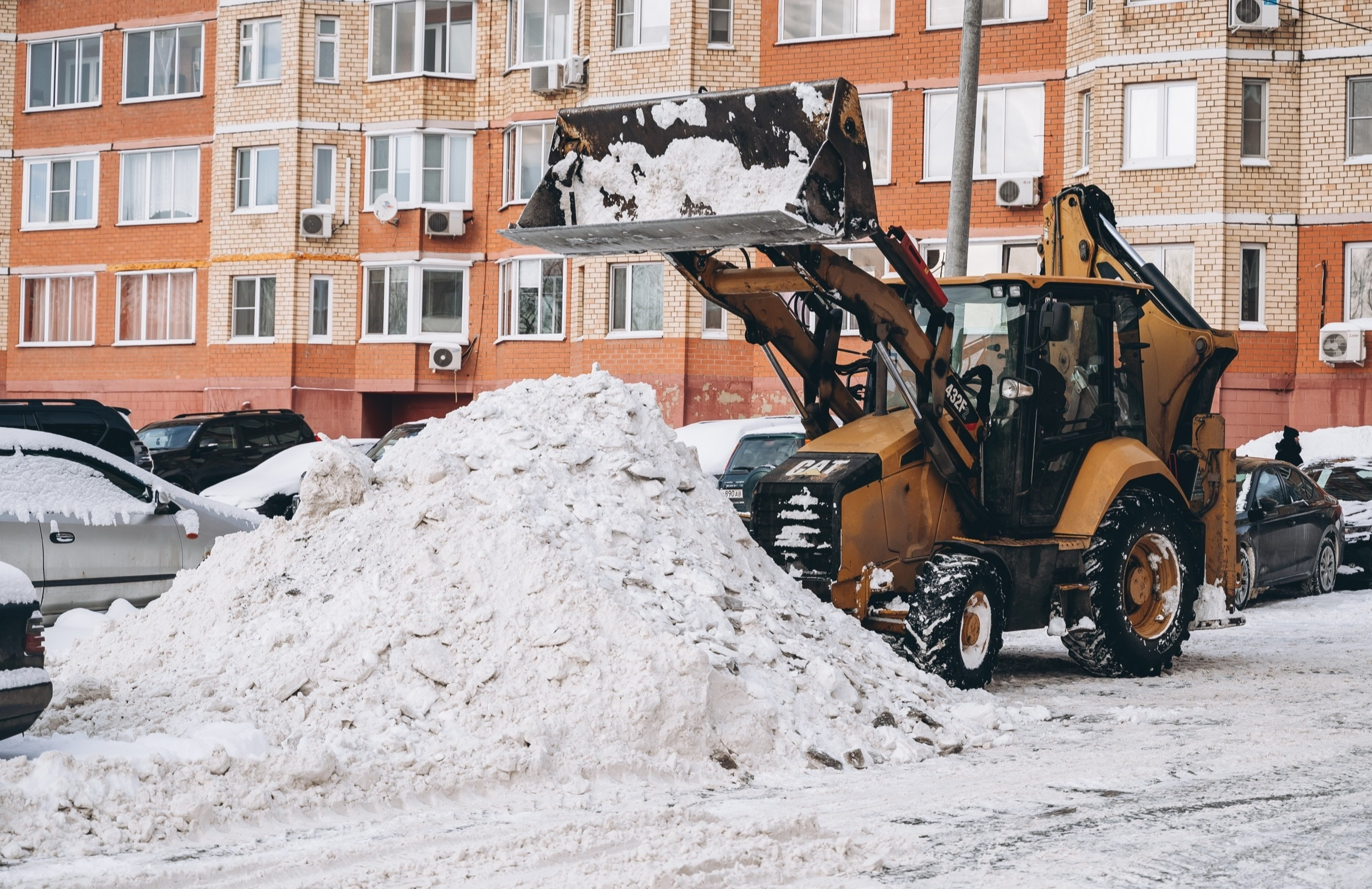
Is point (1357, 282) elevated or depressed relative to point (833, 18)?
depressed

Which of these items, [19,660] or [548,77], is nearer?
[19,660]

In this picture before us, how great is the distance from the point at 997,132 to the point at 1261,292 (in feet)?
18.8

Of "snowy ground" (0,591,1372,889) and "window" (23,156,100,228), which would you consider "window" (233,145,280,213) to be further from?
"snowy ground" (0,591,1372,889)

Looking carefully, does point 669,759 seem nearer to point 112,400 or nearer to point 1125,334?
point 1125,334

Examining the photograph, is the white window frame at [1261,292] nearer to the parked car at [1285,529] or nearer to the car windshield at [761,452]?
the parked car at [1285,529]

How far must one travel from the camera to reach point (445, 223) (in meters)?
34.1

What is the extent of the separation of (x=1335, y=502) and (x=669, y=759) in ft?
41.7

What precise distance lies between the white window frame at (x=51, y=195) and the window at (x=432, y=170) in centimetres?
818

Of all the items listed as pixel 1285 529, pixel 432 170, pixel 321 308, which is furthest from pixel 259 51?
pixel 1285 529

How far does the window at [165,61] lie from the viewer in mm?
37094

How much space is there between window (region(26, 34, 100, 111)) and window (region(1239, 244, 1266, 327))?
2636 cm

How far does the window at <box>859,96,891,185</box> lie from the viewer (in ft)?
102

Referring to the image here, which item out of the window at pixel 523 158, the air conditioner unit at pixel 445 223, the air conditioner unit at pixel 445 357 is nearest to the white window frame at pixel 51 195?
the air conditioner unit at pixel 445 223

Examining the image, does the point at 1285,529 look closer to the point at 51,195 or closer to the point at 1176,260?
the point at 1176,260
